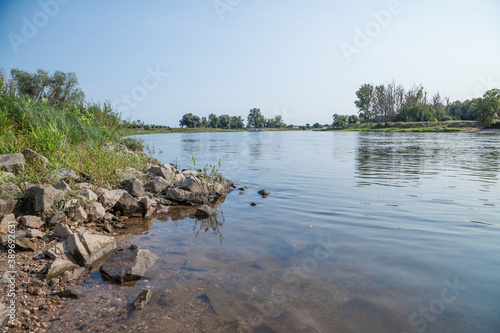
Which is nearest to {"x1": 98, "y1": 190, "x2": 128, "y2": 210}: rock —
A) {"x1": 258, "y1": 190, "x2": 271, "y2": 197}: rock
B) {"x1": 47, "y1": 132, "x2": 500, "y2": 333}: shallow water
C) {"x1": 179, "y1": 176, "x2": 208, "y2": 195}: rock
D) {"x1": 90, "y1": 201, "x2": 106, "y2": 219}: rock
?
{"x1": 90, "y1": 201, "x2": 106, "y2": 219}: rock

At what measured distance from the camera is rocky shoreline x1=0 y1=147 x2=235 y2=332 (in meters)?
3.94

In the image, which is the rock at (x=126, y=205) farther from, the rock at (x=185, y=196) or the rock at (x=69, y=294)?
the rock at (x=69, y=294)

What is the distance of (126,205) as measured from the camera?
7.96 meters

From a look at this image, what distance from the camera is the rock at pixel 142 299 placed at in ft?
12.6

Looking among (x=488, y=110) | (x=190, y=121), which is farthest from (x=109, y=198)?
(x=190, y=121)

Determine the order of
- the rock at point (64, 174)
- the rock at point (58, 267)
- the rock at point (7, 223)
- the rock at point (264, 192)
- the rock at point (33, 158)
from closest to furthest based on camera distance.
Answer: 1. the rock at point (58, 267)
2. the rock at point (7, 223)
3. the rock at point (64, 174)
4. the rock at point (33, 158)
5. the rock at point (264, 192)

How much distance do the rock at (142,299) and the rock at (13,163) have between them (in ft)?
17.7

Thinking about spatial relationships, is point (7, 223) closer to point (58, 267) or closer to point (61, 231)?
point (61, 231)

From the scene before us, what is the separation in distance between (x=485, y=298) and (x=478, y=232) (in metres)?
3.11

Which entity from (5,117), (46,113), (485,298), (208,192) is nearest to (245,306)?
(485,298)

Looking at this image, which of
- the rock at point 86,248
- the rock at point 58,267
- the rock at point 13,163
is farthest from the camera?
the rock at point 13,163

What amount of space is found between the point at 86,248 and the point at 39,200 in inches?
80.8

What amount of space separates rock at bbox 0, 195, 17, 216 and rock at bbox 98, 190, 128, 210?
1.81m

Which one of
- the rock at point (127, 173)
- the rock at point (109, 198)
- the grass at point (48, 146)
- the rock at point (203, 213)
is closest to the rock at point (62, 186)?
the grass at point (48, 146)
